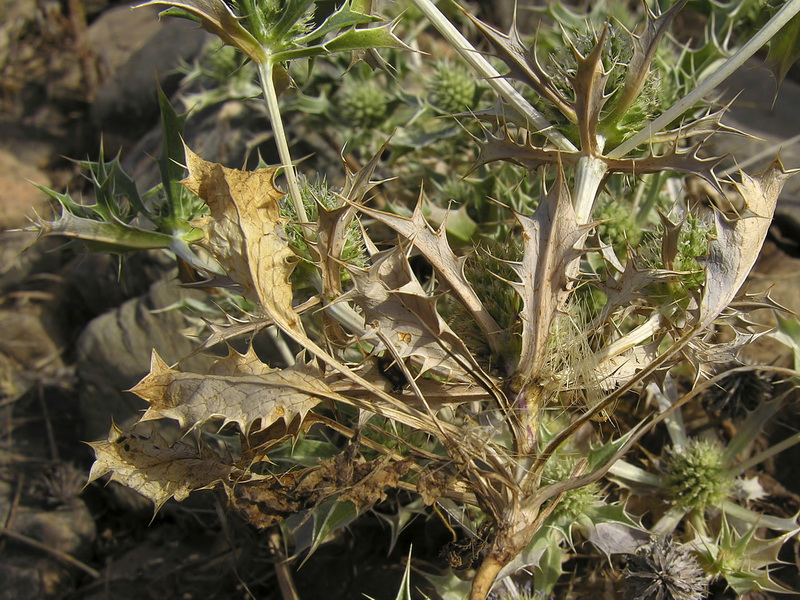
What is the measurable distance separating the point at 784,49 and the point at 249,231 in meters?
1.49

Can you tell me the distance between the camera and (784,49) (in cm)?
170

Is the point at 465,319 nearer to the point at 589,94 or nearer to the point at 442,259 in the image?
the point at 442,259

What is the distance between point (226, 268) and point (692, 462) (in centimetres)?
148

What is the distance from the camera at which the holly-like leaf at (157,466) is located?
1.43 meters

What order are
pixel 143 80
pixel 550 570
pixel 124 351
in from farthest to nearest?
1. pixel 143 80
2. pixel 124 351
3. pixel 550 570

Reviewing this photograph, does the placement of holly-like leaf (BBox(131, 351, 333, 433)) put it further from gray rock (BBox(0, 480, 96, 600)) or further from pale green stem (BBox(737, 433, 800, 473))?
gray rock (BBox(0, 480, 96, 600))

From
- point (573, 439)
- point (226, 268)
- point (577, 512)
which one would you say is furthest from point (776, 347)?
point (226, 268)

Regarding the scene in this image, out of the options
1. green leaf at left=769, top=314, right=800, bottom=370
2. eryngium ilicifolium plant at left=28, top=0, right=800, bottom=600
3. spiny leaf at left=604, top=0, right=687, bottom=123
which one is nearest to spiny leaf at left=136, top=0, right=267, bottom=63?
eryngium ilicifolium plant at left=28, top=0, right=800, bottom=600

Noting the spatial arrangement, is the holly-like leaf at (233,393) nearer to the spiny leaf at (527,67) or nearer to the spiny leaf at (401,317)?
the spiny leaf at (401,317)

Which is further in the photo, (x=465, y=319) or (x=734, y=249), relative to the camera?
(x=465, y=319)

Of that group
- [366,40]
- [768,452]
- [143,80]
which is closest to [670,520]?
[768,452]

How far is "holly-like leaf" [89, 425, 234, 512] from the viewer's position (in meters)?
1.43

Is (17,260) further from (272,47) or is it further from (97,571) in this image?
(272,47)

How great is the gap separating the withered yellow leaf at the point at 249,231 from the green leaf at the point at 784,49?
1.36m
